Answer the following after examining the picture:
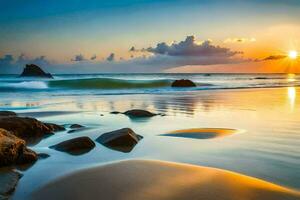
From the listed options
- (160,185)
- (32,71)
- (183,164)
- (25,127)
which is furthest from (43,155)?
(32,71)

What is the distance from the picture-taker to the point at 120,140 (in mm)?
6527

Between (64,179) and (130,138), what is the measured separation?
7.73 feet

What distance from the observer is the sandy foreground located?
378 cm

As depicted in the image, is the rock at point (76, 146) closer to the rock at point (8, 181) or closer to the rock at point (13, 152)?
the rock at point (13, 152)

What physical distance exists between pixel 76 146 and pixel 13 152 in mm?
1240

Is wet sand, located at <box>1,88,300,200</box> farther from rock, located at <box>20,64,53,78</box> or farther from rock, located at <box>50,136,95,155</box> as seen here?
rock, located at <box>20,64,53,78</box>

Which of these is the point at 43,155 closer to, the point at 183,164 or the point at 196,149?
the point at 183,164

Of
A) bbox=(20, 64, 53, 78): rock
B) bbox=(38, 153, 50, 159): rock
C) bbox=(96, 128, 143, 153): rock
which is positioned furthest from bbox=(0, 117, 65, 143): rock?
bbox=(20, 64, 53, 78): rock

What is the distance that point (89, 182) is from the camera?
423 cm

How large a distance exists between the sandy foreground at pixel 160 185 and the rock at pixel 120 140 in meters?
1.48

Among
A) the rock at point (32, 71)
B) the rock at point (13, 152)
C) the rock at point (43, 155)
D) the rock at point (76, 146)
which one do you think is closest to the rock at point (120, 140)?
the rock at point (76, 146)

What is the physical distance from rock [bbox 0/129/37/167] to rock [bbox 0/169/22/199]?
26 cm

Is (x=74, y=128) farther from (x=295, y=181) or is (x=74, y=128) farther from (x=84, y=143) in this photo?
(x=295, y=181)

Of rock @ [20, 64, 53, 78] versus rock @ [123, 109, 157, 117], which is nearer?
rock @ [123, 109, 157, 117]
